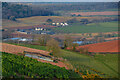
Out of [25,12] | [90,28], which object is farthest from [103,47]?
[25,12]

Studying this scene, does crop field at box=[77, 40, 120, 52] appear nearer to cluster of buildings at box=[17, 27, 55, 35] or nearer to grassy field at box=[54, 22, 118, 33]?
grassy field at box=[54, 22, 118, 33]

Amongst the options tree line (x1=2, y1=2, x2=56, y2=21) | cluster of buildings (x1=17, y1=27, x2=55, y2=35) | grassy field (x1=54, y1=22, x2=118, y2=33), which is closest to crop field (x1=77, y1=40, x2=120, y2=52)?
grassy field (x1=54, y1=22, x2=118, y2=33)

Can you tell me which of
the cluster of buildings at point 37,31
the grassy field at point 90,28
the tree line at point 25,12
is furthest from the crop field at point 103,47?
the tree line at point 25,12

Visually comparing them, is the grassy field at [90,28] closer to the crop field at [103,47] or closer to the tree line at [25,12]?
the tree line at [25,12]

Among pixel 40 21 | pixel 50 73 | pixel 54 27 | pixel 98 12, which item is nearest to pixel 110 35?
pixel 98 12

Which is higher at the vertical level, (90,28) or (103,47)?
(90,28)

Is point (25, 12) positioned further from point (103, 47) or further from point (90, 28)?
point (103, 47)

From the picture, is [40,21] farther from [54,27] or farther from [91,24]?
[91,24]

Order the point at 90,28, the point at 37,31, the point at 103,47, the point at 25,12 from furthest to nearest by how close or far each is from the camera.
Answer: the point at 90,28 → the point at 25,12 → the point at 37,31 → the point at 103,47
